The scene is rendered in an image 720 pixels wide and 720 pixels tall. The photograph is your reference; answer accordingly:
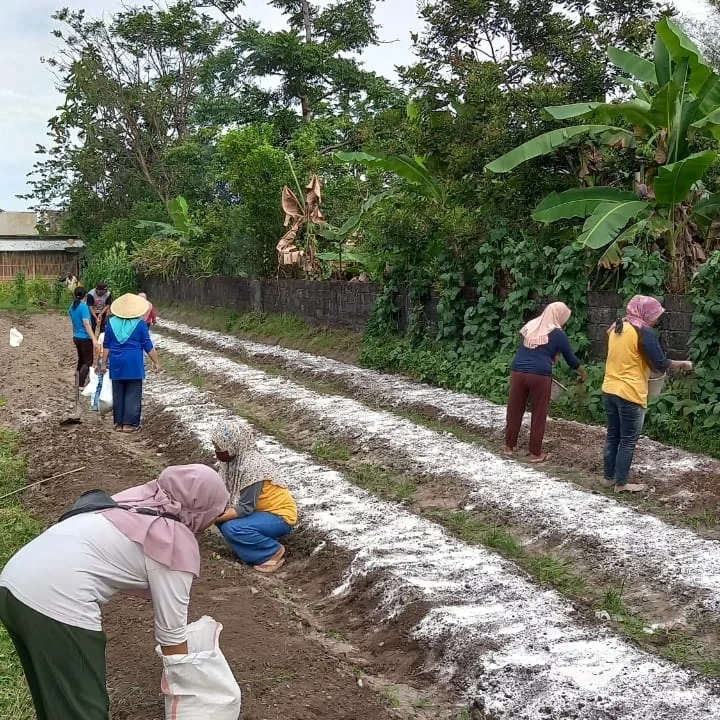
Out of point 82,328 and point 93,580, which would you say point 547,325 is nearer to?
point 93,580

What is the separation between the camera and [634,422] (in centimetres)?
701

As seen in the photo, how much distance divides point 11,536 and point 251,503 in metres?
1.85

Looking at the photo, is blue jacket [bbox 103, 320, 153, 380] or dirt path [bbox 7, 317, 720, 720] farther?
blue jacket [bbox 103, 320, 153, 380]

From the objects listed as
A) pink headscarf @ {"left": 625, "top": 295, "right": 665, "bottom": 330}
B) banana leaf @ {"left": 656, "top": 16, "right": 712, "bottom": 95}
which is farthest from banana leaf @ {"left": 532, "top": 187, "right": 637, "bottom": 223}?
pink headscarf @ {"left": 625, "top": 295, "right": 665, "bottom": 330}

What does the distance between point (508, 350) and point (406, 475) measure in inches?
168

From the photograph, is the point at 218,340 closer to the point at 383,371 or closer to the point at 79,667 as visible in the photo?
the point at 383,371

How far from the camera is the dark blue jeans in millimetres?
10039

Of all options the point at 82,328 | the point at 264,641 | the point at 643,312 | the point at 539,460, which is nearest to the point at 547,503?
the point at 539,460

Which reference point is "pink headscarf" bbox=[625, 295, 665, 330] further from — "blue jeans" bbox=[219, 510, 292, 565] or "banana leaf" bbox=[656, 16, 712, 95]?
"banana leaf" bbox=[656, 16, 712, 95]

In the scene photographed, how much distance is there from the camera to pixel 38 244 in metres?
39.1

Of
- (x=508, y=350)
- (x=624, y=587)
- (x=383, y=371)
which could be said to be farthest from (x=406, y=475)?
(x=383, y=371)

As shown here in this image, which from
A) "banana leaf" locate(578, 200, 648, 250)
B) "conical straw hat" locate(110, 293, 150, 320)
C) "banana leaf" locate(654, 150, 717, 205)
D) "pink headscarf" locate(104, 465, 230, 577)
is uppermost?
"banana leaf" locate(654, 150, 717, 205)

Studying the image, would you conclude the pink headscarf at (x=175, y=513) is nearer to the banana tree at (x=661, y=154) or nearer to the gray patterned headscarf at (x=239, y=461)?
the gray patterned headscarf at (x=239, y=461)

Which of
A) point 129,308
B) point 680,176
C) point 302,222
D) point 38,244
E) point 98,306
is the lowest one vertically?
point 38,244
